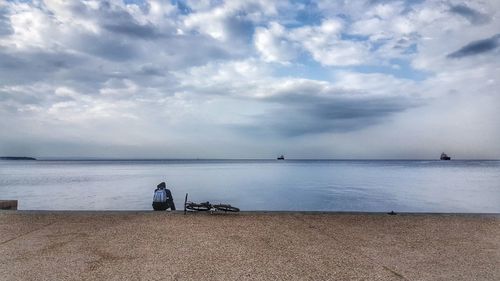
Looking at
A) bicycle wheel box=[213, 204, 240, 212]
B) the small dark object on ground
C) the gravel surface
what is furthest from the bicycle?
the small dark object on ground

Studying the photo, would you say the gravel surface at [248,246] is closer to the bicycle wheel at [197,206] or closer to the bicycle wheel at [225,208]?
the bicycle wheel at [225,208]

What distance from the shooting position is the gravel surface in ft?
20.5

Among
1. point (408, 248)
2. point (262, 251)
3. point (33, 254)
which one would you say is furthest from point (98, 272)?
point (408, 248)

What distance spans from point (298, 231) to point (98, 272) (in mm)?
5151

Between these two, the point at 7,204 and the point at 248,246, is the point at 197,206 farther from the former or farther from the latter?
the point at 7,204

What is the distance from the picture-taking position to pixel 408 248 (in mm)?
7992

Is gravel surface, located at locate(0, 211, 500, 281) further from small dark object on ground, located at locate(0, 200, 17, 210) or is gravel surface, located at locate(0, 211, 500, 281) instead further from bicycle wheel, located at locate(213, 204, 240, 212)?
small dark object on ground, located at locate(0, 200, 17, 210)

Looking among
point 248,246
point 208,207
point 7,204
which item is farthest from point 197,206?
point 7,204

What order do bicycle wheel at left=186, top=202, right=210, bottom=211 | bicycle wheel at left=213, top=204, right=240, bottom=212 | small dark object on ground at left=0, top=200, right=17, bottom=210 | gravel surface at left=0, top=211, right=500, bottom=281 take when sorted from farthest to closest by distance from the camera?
small dark object on ground at left=0, top=200, right=17, bottom=210
bicycle wheel at left=186, top=202, right=210, bottom=211
bicycle wheel at left=213, top=204, right=240, bottom=212
gravel surface at left=0, top=211, right=500, bottom=281

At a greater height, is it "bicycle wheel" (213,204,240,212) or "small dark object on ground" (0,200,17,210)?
"bicycle wheel" (213,204,240,212)

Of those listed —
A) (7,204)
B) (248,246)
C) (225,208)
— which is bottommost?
(248,246)

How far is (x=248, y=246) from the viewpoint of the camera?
800 cm

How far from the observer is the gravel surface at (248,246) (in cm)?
626

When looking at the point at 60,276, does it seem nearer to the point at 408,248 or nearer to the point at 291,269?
the point at 291,269
